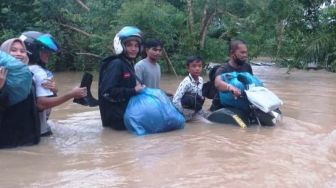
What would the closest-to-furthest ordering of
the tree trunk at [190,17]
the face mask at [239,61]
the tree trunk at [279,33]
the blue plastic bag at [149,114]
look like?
the blue plastic bag at [149,114]
the face mask at [239,61]
the tree trunk at [190,17]
the tree trunk at [279,33]

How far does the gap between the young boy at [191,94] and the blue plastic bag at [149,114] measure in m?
0.82

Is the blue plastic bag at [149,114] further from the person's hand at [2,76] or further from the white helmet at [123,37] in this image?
the person's hand at [2,76]

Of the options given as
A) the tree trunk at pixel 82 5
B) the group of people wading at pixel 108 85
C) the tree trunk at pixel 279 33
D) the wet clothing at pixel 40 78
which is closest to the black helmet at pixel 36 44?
the group of people wading at pixel 108 85

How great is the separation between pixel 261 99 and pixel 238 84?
14.0 inches

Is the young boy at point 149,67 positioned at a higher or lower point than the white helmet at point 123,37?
lower

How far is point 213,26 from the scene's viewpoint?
17.4 m

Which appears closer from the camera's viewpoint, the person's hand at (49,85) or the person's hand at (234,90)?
the person's hand at (49,85)

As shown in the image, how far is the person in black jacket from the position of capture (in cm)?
653

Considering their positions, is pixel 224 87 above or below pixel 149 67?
below

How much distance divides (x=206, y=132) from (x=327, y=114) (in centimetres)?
254

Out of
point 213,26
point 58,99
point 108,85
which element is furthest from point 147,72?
point 213,26

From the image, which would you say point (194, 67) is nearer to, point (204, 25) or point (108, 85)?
point (108, 85)

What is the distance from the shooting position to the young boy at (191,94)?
7.46m

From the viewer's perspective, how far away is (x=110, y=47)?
15.6 meters
